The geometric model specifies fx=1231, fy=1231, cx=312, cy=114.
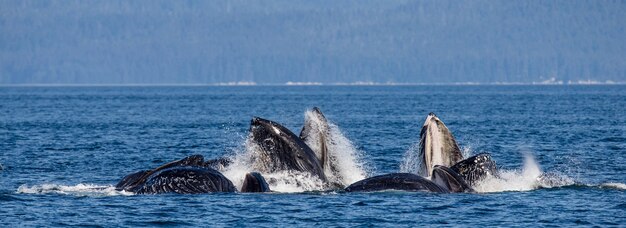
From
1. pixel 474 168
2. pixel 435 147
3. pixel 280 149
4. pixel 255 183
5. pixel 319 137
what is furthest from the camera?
pixel 319 137

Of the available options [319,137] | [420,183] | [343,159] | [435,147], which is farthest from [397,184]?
[343,159]

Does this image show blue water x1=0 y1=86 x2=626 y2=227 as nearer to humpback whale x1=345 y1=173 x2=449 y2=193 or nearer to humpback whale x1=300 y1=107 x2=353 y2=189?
humpback whale x1=345 y1=173 x2=449 y2=193

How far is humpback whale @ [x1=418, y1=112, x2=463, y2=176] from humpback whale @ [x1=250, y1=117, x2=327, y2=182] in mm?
2386

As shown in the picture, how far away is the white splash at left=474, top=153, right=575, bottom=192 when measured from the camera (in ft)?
86.1

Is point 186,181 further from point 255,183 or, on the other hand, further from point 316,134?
point 316,134

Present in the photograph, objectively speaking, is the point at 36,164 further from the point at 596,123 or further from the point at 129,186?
the point at 596,123

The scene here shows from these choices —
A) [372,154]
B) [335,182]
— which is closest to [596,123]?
[372,154]

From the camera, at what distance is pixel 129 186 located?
26.5 m

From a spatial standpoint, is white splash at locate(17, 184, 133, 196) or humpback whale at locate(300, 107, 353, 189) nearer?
humpback whale at locate(300, 107, 353, 189)

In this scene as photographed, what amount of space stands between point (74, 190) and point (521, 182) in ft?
33.1

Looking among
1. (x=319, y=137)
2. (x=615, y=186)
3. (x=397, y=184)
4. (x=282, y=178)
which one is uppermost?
(x=319, y=137)

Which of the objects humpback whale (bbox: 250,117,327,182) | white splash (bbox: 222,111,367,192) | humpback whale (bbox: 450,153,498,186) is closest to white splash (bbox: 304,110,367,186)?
white splash (bbox: 222,111,367,192)

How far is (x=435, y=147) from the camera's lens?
26.0m

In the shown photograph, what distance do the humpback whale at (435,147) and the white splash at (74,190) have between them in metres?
6.28
